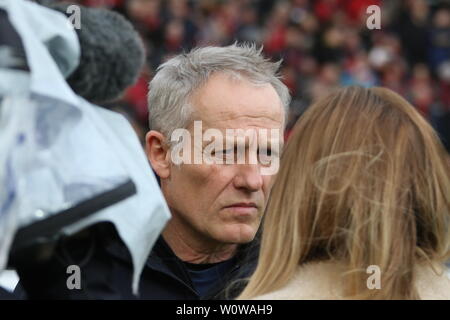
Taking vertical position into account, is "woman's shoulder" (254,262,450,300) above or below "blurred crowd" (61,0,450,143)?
above

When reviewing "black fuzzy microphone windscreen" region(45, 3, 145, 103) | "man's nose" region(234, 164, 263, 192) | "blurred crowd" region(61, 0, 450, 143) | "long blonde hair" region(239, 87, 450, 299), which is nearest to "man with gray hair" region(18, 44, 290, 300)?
"man's nose" region(234, 164, 263, 192)

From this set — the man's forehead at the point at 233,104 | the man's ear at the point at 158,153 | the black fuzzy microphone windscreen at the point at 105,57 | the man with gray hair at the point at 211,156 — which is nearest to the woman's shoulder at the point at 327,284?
the black fuzzy microphone windscreen at the point at 105,57

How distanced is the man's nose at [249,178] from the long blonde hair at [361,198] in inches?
22.1

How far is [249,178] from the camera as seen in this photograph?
7.79 ft

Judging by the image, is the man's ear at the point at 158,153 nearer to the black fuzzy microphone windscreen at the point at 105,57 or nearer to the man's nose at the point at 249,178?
the man's nose at the point at 249,178

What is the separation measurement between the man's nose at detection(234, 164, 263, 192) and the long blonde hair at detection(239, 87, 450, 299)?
22.1 inches

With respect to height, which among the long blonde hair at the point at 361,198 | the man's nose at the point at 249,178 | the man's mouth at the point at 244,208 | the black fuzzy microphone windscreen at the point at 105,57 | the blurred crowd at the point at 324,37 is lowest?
the blurred crowd at the point at 324,37

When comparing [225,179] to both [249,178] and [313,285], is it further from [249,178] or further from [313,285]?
[313,285]

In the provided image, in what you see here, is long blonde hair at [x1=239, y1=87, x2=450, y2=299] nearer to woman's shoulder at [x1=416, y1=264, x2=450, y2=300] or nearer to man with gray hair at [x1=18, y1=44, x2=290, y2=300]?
woman's shoulder at [x1=416, y1=264, x2=450, y2=300]

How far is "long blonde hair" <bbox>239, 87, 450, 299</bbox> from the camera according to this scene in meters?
1.65

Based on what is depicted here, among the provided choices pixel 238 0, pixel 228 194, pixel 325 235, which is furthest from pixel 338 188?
pixel 238 0

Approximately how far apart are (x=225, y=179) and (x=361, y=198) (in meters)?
0.79

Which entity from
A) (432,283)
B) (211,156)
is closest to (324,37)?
(211,156)

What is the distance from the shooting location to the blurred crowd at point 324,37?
29.0ft
